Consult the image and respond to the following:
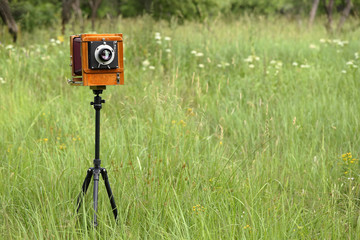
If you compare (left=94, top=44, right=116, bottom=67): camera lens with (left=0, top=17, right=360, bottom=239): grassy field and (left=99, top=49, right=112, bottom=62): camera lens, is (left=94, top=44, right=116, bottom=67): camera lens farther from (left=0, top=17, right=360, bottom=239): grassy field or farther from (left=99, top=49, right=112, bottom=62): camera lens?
(left=0, top=17, right=360, bottom=239): grassy field

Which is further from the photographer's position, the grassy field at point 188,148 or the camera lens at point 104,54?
the grassy field at point 188,148

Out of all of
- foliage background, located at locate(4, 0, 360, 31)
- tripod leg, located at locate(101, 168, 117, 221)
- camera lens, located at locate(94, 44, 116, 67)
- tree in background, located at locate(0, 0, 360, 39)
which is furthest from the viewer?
foliage background, located at locate(4, 0, 360, 31)

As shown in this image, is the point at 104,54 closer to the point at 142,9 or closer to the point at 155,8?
the point at 155,8

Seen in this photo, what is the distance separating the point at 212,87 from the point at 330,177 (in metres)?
2.89

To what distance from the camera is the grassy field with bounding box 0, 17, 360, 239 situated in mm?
2283

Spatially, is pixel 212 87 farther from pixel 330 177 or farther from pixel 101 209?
pixel 101 209

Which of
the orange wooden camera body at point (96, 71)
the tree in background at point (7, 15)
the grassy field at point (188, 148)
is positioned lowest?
the grassy field at point (188, 148)

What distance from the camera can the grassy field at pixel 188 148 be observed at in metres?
2.28

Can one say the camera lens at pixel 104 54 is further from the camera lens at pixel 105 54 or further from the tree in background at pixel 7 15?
the tree in background at pixel 7 15

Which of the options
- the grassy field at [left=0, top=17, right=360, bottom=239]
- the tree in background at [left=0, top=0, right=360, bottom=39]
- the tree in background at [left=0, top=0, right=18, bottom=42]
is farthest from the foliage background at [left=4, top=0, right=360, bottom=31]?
the grassy field at [left=0, top=17, right=360, bottom=239]

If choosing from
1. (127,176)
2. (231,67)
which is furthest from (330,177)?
(231,67)

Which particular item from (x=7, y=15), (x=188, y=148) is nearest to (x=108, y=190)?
(x=188, y=148)

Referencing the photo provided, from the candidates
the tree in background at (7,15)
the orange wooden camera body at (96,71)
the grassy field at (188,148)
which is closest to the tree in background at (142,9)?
the tree in background at (7,15)

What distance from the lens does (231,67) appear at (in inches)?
243
